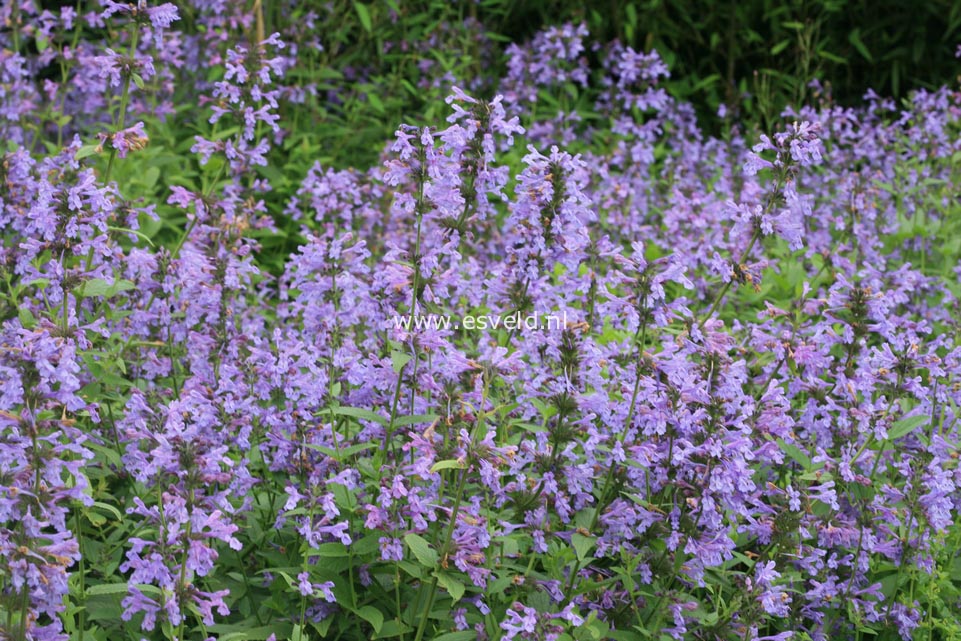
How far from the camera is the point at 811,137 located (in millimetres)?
3412

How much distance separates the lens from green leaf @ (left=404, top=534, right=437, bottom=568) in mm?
2914

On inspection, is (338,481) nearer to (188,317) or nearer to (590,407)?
(590,407)

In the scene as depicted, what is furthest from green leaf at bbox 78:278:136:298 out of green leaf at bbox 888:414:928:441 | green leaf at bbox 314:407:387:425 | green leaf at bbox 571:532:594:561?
green leaf at bbox 888:414:928:441

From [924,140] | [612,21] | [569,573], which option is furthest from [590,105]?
[569,573]

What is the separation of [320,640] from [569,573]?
797mm

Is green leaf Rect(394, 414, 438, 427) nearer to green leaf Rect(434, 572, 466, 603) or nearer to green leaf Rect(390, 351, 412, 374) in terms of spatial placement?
green leaf Rect(390, 351, 412, 374)

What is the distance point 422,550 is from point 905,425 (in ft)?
5.34

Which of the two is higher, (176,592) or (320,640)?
(176,592)

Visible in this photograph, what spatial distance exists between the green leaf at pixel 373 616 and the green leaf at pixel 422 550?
25cm

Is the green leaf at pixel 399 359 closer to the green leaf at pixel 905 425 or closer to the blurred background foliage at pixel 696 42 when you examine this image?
the green leaf at pixel 905 425

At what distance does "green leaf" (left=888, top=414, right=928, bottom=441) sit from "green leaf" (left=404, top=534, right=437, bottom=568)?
5.01 feet

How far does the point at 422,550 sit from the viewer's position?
2.94 m

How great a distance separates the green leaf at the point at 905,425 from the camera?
3482mm

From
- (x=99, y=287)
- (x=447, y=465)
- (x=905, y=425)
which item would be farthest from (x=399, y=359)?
(x=905, y=425)
